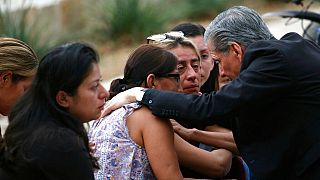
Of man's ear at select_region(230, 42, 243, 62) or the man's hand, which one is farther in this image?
man's ear at select_region(230, 42, 243, 62)

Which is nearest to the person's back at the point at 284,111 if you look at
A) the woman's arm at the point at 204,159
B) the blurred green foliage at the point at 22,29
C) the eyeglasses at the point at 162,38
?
the woman's arm at the point at 204,159

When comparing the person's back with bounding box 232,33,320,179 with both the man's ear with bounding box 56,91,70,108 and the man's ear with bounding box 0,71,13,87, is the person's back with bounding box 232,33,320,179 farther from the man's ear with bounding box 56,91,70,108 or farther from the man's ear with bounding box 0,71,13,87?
the man's ear with bounding box 0,71,13,87

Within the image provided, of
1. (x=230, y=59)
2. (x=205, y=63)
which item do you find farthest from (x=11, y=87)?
(x=205, y=63)

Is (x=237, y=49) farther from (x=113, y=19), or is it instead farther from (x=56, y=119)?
(x=113, y=19)

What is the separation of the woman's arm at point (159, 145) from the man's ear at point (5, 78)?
2.10 feet

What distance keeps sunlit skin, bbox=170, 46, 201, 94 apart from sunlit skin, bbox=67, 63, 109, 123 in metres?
0.93

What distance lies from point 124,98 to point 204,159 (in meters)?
0.52

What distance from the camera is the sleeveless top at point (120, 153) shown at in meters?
3.57

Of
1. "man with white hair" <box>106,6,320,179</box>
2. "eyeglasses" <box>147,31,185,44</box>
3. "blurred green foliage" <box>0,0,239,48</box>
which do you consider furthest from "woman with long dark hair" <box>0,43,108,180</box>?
"blurred green foliage" <box>0,0,239,48</box>

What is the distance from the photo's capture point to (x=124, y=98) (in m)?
3.66

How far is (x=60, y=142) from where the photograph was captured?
3.00 meters

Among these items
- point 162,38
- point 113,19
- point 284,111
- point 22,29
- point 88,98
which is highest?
point 88,98

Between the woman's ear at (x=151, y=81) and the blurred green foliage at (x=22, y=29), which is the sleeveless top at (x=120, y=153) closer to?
the woman's ear at (x=151, y=81)

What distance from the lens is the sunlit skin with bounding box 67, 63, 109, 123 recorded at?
10.4 feet
